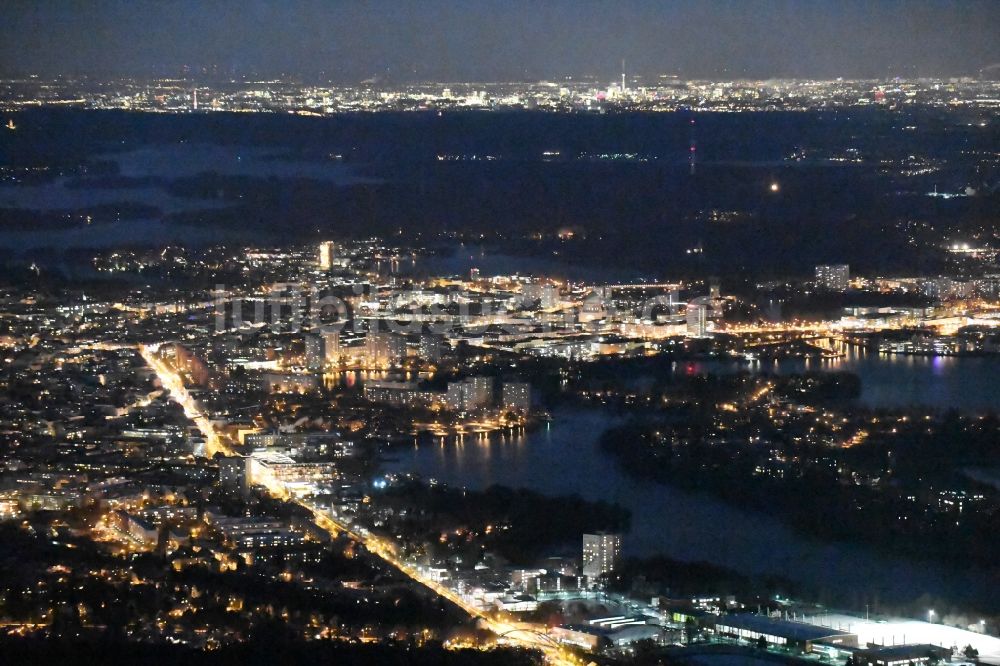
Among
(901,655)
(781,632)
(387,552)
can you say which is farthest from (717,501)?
Answer: (901,655)

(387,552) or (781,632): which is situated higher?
(781,632)

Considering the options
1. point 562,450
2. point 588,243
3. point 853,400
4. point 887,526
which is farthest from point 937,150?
point 887,526

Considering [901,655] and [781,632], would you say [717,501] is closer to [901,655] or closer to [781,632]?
[781,632]

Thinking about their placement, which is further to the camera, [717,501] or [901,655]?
[717,501]

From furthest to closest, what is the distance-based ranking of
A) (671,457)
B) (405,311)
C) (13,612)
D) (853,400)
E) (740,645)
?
(405,311)
(853,400)
(671,457)
(13,612)
(740,645)

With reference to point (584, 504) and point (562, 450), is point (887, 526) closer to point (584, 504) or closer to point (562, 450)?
point (584, 504)

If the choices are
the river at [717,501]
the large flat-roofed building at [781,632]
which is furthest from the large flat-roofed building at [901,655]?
the river at [717,501]
